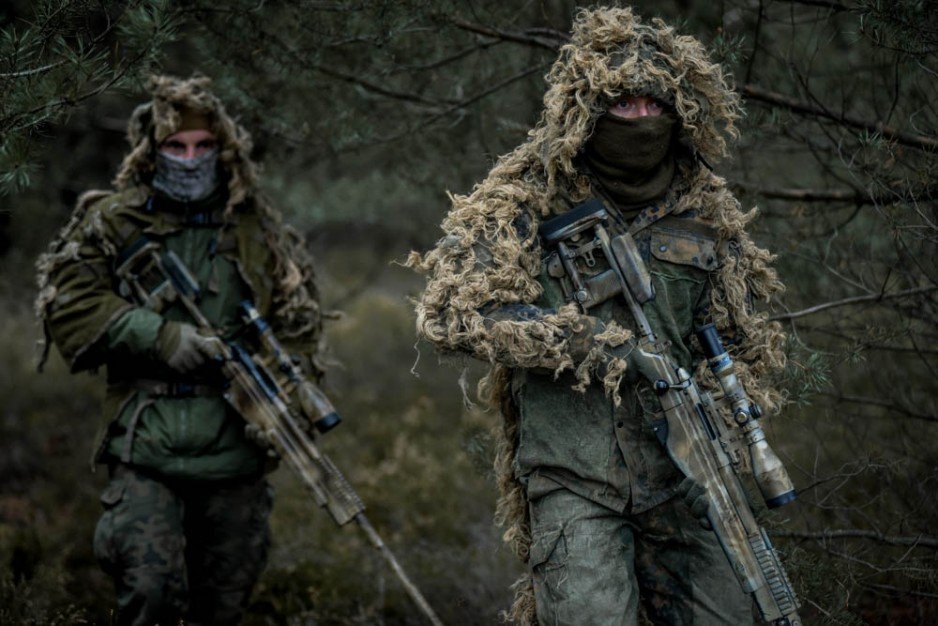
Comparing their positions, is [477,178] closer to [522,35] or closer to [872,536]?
[522,35]

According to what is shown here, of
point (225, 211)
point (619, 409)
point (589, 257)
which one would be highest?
point (225, 211)

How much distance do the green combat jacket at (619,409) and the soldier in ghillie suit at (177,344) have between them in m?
1.73

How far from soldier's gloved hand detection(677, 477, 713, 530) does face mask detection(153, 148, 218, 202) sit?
2.74 meters

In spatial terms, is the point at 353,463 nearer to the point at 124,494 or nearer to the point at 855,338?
the point at 124,494

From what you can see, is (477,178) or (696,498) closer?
(696,498)

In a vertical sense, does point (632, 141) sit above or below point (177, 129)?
below

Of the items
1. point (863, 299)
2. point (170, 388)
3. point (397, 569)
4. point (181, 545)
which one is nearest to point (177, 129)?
point (170, 388)

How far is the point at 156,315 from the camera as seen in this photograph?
15.2 feet

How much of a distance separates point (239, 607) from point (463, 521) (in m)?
2.83

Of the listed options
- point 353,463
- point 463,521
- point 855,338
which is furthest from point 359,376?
point 855,338

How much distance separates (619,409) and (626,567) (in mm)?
514

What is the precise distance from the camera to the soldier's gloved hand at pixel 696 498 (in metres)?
3.25

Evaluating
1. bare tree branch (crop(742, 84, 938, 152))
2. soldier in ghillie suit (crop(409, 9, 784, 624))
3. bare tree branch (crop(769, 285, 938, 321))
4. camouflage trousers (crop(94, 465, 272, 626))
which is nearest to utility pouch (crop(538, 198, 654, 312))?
soldier in ghillie suit (crop(409, 9, 784, 624))

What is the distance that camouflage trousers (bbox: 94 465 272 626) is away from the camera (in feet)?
14.6
